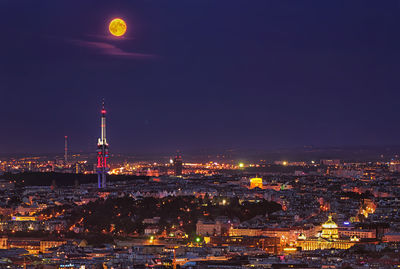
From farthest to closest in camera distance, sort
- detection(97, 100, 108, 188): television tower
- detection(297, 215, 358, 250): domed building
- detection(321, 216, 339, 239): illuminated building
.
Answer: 1. detection(97, 100, 108, 188): television tower
2. detection(321, 216, 339, 239): illuminated building
3. detection(297, 215, 358, 250): domed building

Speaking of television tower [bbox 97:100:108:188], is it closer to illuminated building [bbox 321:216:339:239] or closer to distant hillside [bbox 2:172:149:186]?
distant hillside [bbox 2:172:149:186]

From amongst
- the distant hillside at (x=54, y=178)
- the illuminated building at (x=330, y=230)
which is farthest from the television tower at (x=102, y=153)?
the illuminated building at (x=330, y=230)

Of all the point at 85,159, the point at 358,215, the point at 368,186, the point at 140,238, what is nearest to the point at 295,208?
the point at 358,215

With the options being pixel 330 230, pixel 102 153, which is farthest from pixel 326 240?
pixel 102 153

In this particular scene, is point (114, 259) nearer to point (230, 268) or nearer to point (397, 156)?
point (230, 268)

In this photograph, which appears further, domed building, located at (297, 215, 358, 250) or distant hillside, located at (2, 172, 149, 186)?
distant hillside, located at (2, 172, 149, 186)

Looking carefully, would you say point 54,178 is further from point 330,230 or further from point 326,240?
point 326,240

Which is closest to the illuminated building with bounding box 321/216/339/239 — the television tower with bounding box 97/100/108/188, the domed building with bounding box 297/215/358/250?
the domed building with bounding box 297/215/358/250

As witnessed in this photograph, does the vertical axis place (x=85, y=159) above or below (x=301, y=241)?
above


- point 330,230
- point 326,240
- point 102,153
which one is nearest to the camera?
point 326,240

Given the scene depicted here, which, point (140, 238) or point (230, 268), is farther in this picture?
point (140, 238)

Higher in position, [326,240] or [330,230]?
[330,230]
